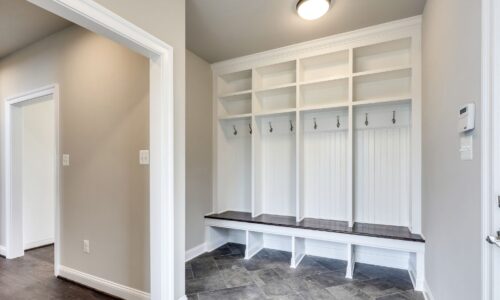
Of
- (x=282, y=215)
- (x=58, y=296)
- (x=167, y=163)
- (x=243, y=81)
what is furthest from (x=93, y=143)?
(x=282, y=215)

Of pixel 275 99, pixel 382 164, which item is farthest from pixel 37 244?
pixel 382 164

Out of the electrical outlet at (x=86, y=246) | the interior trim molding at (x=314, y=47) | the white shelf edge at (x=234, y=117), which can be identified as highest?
the interior trim molding at (x=314, y=47)

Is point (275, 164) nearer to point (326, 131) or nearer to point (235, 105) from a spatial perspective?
point (326, 131)

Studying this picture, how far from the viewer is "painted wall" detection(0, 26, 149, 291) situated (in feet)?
7.15

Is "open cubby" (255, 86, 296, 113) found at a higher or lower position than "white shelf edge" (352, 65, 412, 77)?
lower

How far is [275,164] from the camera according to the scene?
11.2 feet

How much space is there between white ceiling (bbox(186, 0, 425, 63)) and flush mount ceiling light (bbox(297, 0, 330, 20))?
0.32 ft

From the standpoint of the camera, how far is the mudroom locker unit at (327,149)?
258cm

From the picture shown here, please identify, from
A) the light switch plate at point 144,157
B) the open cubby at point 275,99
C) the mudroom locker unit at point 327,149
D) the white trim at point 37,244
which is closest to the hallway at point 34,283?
the white trim at point 37,244

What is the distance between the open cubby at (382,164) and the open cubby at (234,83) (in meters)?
1.52

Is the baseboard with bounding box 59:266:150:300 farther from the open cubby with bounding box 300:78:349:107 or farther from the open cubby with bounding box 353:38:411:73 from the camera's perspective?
the open cubby with bounding box 353:38:411:73

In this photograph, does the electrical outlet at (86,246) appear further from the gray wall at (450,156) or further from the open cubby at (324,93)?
the gray wall at (450,156)

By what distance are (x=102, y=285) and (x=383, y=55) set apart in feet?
12.2
